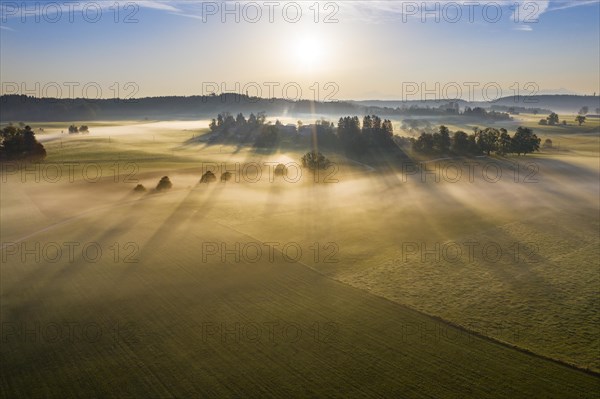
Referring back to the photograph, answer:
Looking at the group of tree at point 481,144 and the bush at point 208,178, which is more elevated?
the group of tree at point 481,144

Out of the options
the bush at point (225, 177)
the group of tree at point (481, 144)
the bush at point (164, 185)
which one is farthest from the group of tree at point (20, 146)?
the group of tree at point (481, 144)

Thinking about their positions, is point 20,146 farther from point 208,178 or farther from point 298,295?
point 298,295

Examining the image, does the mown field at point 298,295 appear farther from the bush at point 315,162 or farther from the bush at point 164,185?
the bush at point 315,162

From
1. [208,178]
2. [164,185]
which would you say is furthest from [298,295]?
[208,178]

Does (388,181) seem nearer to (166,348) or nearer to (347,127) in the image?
(347,127)

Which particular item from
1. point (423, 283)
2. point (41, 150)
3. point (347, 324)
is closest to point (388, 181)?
point (423, 283)

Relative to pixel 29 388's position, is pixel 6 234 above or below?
above
